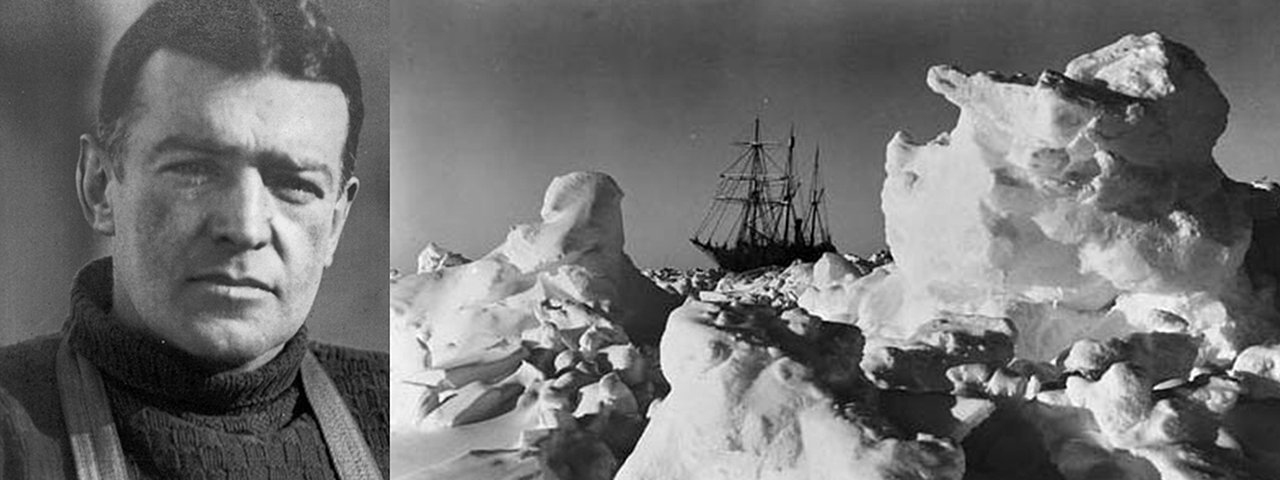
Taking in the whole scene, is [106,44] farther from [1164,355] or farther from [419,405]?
[1164,355]

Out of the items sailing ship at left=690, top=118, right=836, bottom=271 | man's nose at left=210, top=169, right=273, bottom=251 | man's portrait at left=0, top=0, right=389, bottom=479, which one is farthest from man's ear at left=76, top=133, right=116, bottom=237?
sailing ship at left=690, top=118, right=836, bottom=271

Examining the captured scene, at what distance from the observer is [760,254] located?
1.54 meters

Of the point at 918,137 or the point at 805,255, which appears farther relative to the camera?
the point at 805,255

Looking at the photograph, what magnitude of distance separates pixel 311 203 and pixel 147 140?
160mm

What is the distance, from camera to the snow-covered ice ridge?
1051 mm

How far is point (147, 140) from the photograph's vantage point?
1.17 meters

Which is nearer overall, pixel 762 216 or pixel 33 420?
pixel 33 420

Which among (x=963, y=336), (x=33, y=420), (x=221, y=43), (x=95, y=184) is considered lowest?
(x=33, y=420)

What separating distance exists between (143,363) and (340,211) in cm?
23

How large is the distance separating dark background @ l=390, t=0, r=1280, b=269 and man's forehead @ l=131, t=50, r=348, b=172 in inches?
7.5

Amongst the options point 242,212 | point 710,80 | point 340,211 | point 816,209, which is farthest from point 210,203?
point 816,209

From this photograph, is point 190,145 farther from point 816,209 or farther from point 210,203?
point 816,209

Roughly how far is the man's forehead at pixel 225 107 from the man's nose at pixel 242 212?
0.11 feet

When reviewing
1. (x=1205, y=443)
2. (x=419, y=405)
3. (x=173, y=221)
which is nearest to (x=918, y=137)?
(x=1205, y=443)
